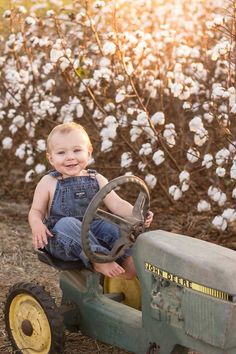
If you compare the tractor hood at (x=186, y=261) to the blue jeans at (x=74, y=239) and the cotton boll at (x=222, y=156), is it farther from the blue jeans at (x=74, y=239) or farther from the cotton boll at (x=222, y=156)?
the cotton boll at (x=222, y=156)

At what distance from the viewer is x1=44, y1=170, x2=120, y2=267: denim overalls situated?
169 inches

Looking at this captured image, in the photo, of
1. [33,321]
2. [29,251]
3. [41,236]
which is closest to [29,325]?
[33,321]

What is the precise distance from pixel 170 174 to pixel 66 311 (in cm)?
358

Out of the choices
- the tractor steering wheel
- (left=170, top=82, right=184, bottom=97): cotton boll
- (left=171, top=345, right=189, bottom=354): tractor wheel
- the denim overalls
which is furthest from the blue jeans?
(left=170, top=82, right=184, bottom=97): cotton boll

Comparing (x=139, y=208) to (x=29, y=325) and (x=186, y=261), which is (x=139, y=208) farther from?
(x=29, y=325)

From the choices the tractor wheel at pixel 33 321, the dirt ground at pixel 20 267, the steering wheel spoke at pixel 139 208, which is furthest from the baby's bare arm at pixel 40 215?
the dirt ground at pixel 20 267

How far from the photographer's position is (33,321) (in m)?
4.49

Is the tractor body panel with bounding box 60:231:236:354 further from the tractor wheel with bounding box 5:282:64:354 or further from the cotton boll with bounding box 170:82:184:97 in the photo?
the cotton boll with bounding box 170:82:184:97

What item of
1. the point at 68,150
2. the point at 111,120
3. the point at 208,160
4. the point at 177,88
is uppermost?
the point at 177,88

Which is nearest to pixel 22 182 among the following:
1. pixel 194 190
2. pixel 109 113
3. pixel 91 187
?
pixel 109 113

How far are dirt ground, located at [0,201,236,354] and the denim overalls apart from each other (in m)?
0.74

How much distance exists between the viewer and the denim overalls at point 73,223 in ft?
14.0

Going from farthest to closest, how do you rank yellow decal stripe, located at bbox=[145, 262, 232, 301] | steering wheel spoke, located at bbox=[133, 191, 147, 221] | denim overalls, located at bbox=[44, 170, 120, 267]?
denim overalls, located at bbox=[44, 170, 120, 267] < steering wheel spoke, located at bbox=[133, 191, 147, 221] < yellow decal stripe, located at bbox=[145, 262, 232, 301]

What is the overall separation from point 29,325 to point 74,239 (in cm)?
61
